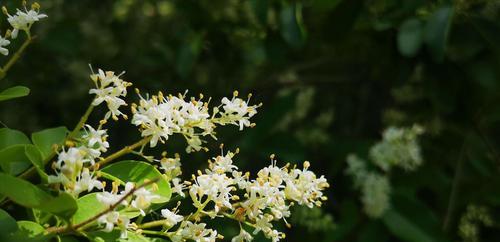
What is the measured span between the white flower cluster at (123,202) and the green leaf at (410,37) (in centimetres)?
A: 139

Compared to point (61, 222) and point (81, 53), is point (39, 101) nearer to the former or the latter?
point (81, 53)

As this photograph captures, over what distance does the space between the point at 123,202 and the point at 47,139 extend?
0.28m

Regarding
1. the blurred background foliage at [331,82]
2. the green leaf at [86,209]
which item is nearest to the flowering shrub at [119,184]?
the green leaf at [86,209]

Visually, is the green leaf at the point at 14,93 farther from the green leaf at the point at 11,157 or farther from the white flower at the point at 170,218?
the white flower at the point at 170,218

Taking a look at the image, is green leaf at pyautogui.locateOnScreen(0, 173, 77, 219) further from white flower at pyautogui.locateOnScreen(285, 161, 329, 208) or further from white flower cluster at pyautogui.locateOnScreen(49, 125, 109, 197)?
white flower at pyautogui.locateOnScreen(285, 161, 329, 208)

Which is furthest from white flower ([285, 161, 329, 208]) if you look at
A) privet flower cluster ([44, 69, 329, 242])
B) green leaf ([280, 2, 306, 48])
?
green leaf ([280, 2, 306, 48])

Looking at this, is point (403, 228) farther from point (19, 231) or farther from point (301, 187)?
point (19, 231)

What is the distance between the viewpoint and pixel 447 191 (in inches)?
98.7

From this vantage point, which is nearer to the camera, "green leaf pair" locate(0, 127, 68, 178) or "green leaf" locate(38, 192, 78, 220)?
"green leaf" locate(38, 192, 78, 220)

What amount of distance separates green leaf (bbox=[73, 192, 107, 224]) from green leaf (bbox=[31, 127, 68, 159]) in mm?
122

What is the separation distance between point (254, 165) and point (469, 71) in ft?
2.50

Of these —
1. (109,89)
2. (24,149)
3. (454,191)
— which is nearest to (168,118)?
(109,89)

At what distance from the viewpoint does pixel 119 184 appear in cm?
93

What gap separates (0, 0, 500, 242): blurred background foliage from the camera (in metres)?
2.27
